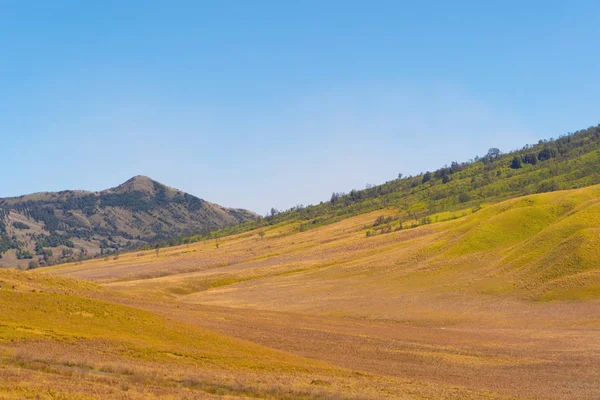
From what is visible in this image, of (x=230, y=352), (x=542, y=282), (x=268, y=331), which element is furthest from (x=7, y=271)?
(x=542, y=282)

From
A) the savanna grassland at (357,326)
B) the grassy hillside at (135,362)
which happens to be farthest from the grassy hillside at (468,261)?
the grassy hillside at (135,362)

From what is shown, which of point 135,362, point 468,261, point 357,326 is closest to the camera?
point 135,362

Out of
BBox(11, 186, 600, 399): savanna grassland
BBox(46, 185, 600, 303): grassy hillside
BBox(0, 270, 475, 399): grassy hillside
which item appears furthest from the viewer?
BBox(46, 185, 600, 303): grassy hillside

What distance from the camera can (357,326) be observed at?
69.3m

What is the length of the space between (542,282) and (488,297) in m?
8.50

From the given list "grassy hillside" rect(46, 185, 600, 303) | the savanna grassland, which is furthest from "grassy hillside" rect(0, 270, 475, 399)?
"grassy hillside" rect(46, 185, 600, 303)

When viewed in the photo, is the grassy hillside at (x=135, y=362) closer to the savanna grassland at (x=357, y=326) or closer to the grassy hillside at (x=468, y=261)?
the savanna grassland at (x=357, y=326)

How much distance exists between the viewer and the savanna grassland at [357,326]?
107 ft

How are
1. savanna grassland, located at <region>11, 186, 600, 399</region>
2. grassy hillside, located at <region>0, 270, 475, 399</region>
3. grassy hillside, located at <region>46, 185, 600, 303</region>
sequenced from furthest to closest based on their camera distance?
grassy hillside, located at <region>46, 185, 600, 303</region>
savanna grassland, located at <region>11, 186, 600, 399</region>
grassy hillside, located at <region>0, 270, 475, 399</region>

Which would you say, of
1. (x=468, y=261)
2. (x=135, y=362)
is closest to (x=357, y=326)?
(x=135, y=362)

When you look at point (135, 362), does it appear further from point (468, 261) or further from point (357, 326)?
point (468, 261)

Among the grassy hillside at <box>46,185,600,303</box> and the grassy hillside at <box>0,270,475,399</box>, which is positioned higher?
the grassy hillside at <box>0,270,475,399</box>

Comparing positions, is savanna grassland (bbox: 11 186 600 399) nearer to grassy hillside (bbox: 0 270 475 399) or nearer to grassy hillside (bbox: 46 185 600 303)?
grassy hillside (bbox: 0 270 475 399)

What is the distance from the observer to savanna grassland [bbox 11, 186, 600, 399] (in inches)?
1282
